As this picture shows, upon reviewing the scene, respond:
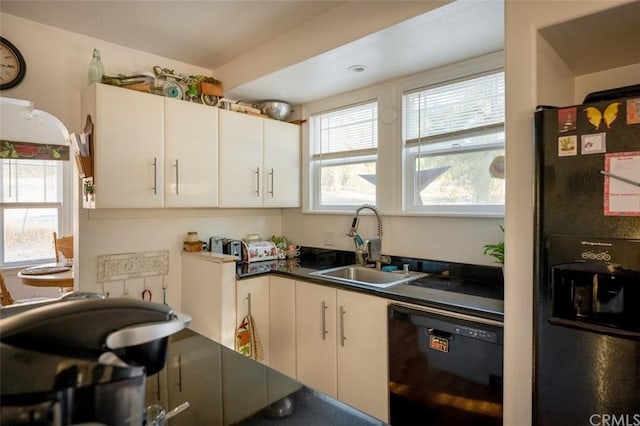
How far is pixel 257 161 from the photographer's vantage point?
9.36 feet

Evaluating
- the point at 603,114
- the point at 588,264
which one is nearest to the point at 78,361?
the point at 588,264

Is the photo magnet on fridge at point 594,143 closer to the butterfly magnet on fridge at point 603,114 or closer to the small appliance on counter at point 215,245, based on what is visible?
the butterfly magnet on fridge at point 603,114

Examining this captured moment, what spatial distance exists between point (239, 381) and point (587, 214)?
1.19 metres

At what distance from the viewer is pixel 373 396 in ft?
6.46

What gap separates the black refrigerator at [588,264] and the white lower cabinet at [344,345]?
0.82 meters

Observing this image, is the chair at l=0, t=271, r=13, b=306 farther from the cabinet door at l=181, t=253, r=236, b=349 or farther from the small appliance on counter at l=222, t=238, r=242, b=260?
the small appliance on counter at l=222, t=238, r=242, b=260

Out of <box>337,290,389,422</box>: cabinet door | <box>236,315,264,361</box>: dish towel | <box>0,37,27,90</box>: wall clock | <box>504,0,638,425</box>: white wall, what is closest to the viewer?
<box>504,0,638,425</box>: white wall

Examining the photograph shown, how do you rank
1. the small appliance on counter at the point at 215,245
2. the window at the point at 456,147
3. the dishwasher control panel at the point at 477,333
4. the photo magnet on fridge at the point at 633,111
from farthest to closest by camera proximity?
the small appliance on counter at the point at 215,245, the window at the point at 456,147, the dishwasher control panel at the point at 477,333, the photo magnet on fridge at the point at 633,111

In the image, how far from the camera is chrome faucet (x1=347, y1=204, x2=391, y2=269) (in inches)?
102

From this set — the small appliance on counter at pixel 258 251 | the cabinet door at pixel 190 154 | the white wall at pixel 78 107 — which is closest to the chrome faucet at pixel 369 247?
the small appliance on counter at pixel 258 251

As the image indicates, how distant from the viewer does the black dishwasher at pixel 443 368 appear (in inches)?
59.5

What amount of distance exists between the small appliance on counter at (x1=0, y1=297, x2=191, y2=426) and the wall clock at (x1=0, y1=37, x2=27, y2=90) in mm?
2285

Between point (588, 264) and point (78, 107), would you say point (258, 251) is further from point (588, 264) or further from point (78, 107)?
point (588, 264)

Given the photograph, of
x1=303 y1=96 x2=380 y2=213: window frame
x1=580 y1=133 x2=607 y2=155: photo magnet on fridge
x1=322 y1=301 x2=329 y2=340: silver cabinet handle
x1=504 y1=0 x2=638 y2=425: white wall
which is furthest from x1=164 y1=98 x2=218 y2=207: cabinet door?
x1=580 y1=133 x2=607 y2=155: photo magnet on fridge
